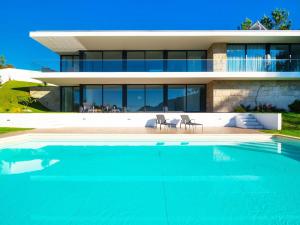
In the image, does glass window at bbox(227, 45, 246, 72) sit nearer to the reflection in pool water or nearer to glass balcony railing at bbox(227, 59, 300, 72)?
glass balcony railing at bbox(227, 59, 300, 72)

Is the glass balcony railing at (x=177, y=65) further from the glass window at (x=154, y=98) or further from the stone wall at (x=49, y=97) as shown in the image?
the stone wall at (x=49, y=97)

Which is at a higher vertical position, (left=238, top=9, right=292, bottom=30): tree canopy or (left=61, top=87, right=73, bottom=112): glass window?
(left=238, top=9, right=292, bottom=30): tree canopy

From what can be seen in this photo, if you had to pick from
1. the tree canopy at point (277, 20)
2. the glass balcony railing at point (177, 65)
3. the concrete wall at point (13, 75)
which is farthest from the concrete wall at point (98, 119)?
the tree canopy at point (277, 20)

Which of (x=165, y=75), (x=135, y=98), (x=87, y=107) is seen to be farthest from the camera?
(x=135, y=98)

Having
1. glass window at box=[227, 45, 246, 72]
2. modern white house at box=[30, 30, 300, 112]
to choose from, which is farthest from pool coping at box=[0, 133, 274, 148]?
glass window at box=[227, 45, 246, 72]

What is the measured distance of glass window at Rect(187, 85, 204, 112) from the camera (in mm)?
21922

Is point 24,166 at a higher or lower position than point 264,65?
lower

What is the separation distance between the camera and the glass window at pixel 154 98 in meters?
21.8

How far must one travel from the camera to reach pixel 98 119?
701 inches

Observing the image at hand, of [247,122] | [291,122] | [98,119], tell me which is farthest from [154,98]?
[291,122]

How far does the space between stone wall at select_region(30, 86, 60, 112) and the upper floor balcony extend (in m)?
4.96

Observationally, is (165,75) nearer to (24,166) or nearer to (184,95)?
(184,95)

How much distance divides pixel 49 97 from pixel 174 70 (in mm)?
11939

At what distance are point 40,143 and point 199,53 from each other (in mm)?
15125
